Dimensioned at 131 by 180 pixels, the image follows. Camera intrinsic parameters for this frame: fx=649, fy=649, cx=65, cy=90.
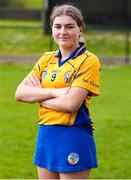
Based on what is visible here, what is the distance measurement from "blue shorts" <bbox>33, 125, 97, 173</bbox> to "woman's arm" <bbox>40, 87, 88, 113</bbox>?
0.12 meters

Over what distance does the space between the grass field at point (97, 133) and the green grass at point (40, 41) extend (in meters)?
8.33

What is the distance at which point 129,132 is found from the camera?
32.4ft

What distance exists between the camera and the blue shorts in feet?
13.3

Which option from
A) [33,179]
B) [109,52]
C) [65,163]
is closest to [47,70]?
[65,163]

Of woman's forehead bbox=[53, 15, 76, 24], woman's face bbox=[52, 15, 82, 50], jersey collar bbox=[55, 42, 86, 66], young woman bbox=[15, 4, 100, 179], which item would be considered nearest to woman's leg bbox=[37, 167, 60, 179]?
young woman bbox=[15, 4, 100, 179]

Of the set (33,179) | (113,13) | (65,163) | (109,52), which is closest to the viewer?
(65,163)

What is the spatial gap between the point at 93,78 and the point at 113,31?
2231 centimetres

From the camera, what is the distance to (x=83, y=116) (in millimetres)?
4137

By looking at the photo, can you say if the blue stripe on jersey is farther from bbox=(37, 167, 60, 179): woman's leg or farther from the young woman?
bbox=(37, 167, 60, 179): woman's leg

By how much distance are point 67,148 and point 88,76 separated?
0.48 m

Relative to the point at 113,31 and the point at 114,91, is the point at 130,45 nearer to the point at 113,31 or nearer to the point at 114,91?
the point at 113,31

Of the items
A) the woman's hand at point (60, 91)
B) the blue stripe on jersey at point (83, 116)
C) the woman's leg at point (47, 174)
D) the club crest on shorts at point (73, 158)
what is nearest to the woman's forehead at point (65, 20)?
the woman's hand at point (60, 91)

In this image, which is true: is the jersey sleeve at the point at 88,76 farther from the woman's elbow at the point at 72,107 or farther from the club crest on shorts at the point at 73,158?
the club crest on shorts at the point at 73,158

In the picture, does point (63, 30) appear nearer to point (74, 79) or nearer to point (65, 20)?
point (65, 20)
